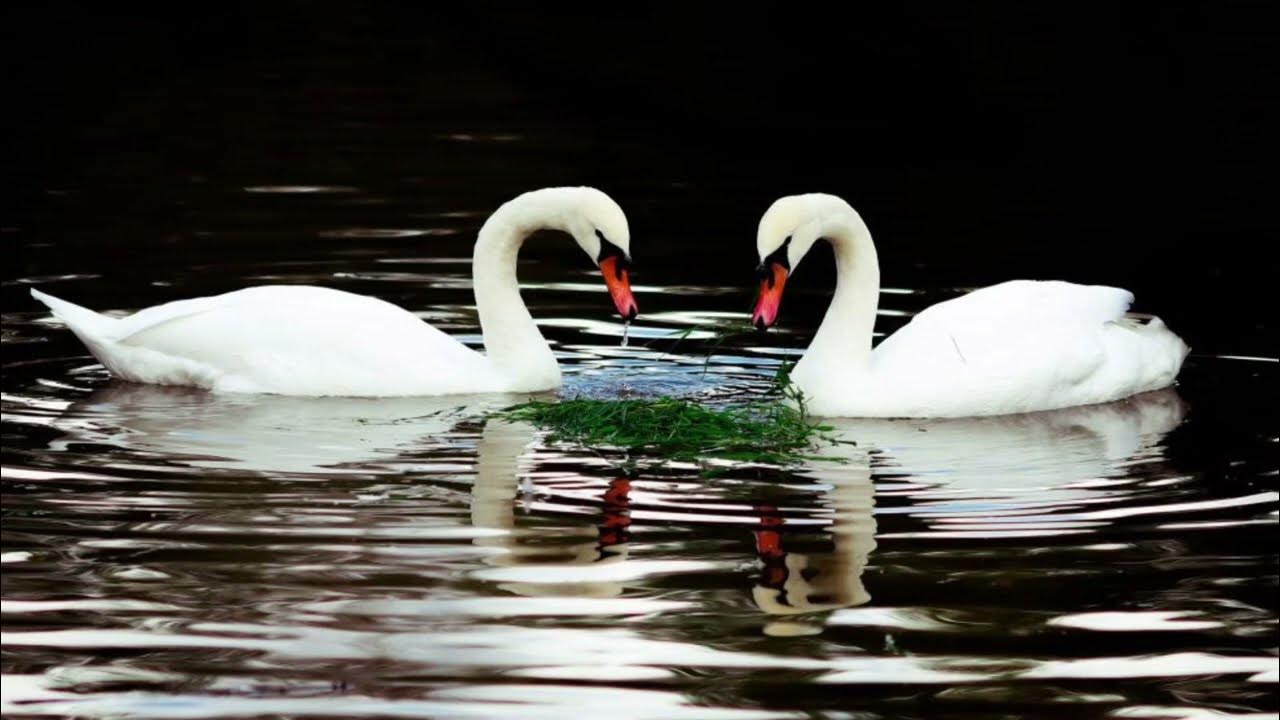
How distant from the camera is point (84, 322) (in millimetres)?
12969

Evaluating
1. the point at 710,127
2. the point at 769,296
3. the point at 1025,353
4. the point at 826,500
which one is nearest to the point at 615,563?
the point at 826,500

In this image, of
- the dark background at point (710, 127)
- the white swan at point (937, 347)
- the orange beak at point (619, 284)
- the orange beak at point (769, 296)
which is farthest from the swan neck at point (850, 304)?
the dark background at point (710, 127)

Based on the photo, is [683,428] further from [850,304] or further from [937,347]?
[937,347]

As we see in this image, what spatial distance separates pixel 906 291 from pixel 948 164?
6.67 metres

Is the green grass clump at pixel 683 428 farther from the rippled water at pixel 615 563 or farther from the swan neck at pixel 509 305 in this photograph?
the swan neck at pixel 509 305

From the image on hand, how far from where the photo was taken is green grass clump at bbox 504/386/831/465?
11000mm

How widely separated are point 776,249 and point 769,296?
8.9 inches

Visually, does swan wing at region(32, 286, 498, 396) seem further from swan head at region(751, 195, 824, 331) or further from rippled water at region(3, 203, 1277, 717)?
swan head at region(751, 195, 824, 331)

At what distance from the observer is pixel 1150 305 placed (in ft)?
51.7

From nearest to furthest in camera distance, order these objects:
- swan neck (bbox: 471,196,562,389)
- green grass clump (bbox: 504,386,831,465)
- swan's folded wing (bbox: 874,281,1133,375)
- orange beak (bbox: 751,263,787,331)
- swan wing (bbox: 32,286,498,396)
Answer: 1. green grass clump (bbox: 504,386,831,465)
2. orange beak (bbox: 751,263,787,331)
3. swan's folded wing (bbox: 874,281,1133,375)
4. swan wing (bbox: 32,286,498,396)
5. swan neck (bbox: 471,196,562,389)

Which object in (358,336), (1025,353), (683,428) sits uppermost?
(358,336)

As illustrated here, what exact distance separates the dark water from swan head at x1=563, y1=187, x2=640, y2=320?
512 mm

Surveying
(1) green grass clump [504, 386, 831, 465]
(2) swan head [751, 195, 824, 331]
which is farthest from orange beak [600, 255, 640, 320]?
(2) swan head [751, 195, 824, 331]

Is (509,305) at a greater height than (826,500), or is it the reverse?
(509,305)
